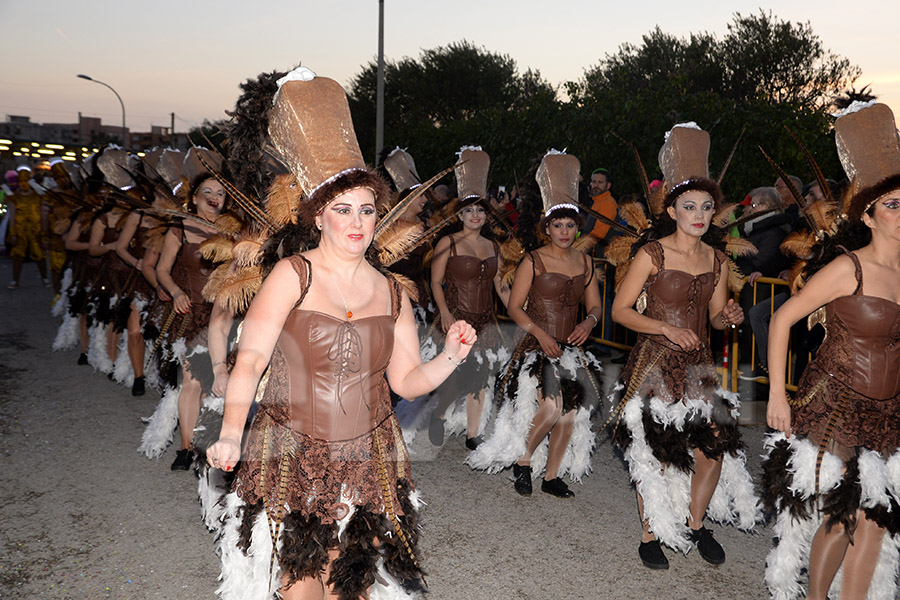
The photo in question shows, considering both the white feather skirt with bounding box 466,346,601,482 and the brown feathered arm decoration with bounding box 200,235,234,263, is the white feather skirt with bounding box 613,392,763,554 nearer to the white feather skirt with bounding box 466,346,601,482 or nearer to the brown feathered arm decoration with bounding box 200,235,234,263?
the white feather skirt with bounding box 466,346,601,482

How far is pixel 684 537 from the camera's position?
469 centimetres

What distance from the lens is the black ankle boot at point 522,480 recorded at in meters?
Answer: 5.89

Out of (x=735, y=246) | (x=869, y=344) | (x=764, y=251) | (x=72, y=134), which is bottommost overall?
(x=72, y=134)

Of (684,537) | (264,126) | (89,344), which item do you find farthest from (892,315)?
(89,344)

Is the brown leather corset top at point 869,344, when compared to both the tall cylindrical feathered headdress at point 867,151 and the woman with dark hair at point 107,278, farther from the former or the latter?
the woman with dark hair at point 107,278

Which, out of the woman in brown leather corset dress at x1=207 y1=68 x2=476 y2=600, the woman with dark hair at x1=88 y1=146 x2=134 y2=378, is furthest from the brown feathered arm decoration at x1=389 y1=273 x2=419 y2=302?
the woman with dark hair at x1=88 y1=146 x2=134 y2=378

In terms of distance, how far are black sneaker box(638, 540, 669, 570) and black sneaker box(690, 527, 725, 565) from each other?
0.23m

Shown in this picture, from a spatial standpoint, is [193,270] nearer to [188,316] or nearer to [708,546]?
[188,316]

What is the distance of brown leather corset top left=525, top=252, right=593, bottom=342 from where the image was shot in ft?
19.6

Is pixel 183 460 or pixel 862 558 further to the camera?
pixel 183 460

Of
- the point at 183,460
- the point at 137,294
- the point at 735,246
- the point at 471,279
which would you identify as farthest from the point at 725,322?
the point at 137,294

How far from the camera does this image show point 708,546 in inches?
188

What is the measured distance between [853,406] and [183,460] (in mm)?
4741

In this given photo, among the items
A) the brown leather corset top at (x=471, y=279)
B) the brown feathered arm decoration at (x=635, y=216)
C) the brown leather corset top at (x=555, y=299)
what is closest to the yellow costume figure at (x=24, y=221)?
the brown leather corset top at (x=471, y=279)
